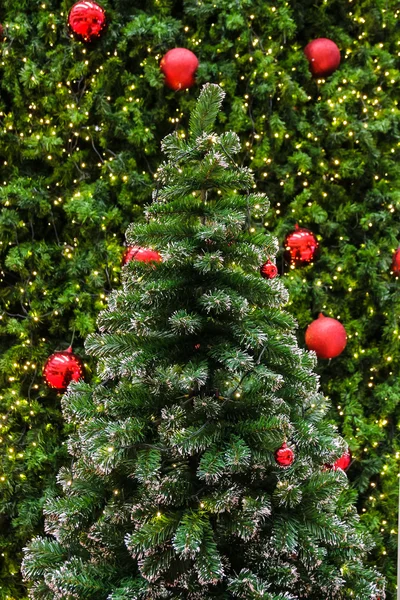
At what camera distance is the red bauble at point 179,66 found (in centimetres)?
198

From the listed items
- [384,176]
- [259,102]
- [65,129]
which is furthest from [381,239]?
[65,129]

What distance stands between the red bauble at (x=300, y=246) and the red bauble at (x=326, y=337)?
204 millimetres

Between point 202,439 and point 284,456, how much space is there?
146 millimetres

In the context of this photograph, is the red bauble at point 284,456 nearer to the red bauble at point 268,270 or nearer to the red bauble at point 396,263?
the red bauble at point 268,270

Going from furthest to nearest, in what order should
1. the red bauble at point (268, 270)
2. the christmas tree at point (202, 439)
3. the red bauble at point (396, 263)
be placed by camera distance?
the red bauble at point (396, 263) < the red bauble at point (268, 270) < the christmas tree at point (202, 439)

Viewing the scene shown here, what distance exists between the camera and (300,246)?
6.63 ft

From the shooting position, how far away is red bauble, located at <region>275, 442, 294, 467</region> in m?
1.08

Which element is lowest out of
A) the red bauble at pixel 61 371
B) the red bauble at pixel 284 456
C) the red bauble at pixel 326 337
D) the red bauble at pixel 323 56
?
the red bauble at pixel 61 371

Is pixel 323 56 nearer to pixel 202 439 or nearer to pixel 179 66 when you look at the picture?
pixel 179 66

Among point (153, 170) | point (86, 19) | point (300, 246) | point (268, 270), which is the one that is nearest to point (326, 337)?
point (300, 246)

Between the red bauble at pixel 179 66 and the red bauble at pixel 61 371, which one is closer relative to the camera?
the red bauble at pixel 61 371

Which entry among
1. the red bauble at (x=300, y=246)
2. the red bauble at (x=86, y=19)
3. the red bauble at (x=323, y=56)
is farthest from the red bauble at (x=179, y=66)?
the red bauble at (x=300, y=246)

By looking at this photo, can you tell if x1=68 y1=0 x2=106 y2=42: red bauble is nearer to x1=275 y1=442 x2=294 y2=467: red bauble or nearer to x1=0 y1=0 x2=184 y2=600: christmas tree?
x1=0 y1=0 x2=184 y2=600: christmas tree

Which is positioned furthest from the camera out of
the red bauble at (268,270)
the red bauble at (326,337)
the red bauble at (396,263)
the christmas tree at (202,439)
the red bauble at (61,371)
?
the red bauble at (396,263)
